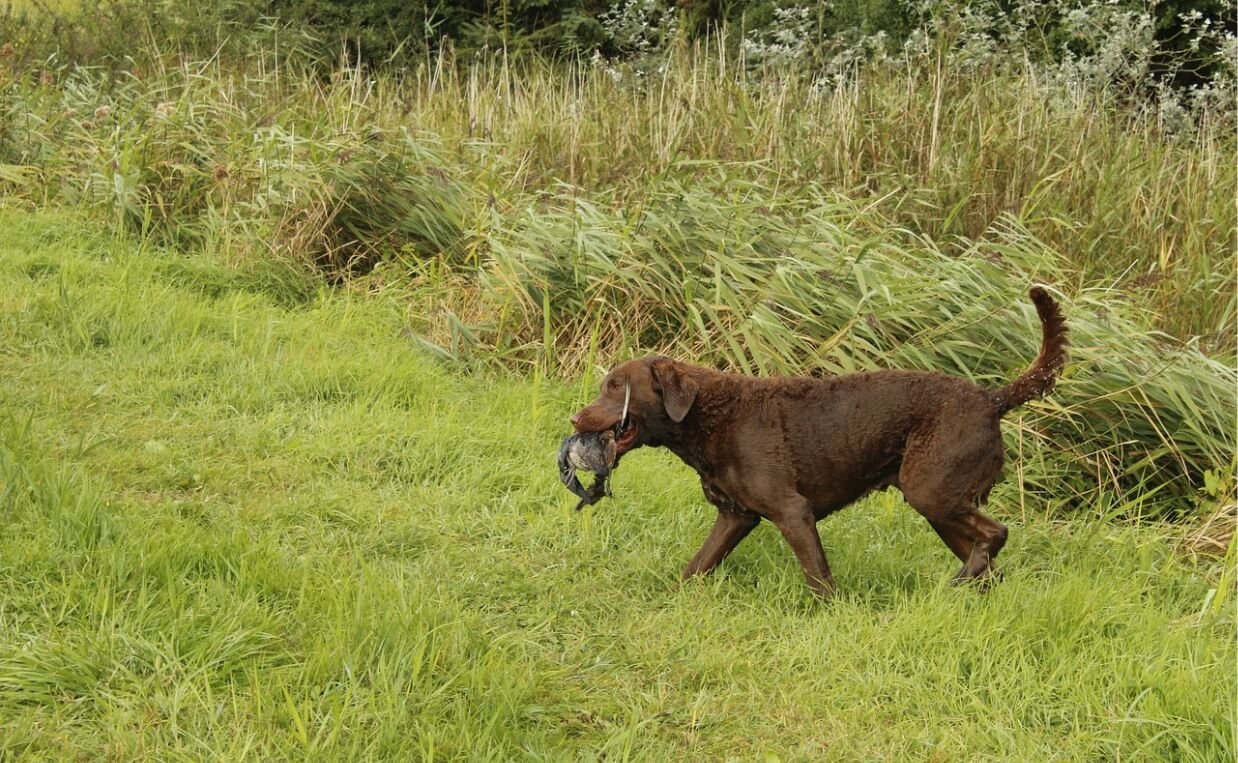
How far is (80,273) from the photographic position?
683 centimetres

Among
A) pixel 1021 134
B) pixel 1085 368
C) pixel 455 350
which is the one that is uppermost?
pixel 1021 134

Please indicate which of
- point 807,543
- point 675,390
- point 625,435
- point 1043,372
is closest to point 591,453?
point 625,435

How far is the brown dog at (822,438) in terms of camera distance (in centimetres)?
390

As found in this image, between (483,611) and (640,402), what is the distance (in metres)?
0.87

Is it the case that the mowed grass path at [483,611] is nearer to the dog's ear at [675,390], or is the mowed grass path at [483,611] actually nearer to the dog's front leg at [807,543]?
the dog's front leg at [807,543]

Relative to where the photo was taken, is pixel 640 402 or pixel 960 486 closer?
pixel 960 486

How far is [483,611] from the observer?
3.88 meters

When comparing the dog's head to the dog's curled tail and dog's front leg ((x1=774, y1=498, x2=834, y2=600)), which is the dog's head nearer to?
A: dog's front leg ((x1=774, y1=498, x2=834, y2=600))

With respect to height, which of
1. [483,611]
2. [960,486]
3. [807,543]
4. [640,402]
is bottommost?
[483,611]

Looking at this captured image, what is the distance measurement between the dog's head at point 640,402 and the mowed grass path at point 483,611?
0.55 m

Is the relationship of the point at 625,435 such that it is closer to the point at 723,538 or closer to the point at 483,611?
the point at 723,538

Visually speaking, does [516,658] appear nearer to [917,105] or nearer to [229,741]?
[229,741]

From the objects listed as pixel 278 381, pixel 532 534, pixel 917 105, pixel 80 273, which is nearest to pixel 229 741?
pixel 532 534

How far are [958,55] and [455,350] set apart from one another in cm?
403
